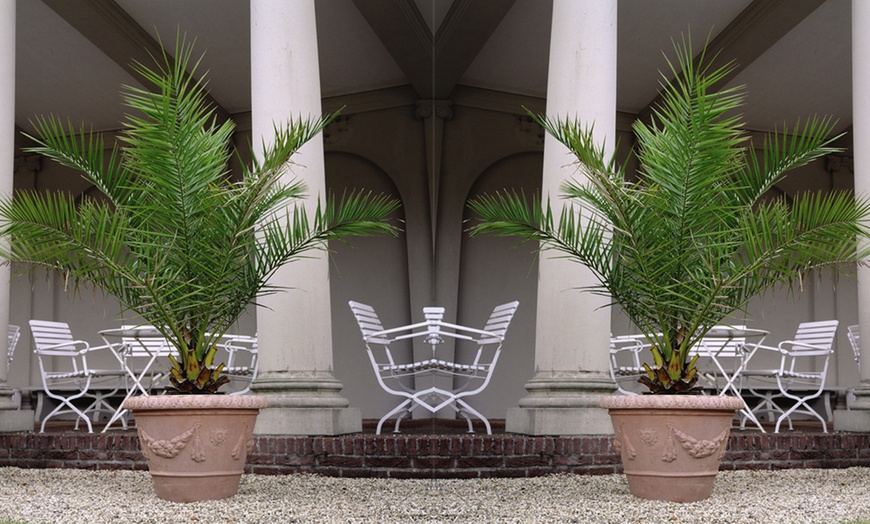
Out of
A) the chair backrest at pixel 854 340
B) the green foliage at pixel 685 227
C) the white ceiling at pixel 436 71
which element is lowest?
the chair backrest at pixel 854 340

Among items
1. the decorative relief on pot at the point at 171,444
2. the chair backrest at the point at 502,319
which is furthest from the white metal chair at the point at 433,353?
the decorative relief on pot at the point at 171,444

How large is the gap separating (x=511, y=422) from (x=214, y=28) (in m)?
5.90

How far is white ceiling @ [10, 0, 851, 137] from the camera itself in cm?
992

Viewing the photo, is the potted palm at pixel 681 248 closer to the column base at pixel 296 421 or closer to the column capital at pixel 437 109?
the column base at pixel 296 421

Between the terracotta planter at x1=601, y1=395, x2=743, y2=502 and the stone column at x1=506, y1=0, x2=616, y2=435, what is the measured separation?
130 centimetres

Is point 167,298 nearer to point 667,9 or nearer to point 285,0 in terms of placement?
point 285,0

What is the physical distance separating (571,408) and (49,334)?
16.7 feet

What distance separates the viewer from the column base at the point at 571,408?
6.09 metres

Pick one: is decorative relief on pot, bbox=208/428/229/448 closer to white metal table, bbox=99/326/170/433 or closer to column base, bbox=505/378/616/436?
white metal table, bbox=99/326/170/433

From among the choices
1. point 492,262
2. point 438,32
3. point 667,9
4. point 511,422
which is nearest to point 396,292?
point 492,262

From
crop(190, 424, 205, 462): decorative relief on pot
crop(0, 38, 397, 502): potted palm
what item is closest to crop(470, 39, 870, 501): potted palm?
crop(0, 38, 397, 502): potted palm

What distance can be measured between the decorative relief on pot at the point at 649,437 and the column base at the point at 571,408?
1.28 meters

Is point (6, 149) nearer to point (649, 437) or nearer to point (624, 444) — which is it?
point (624, 444)

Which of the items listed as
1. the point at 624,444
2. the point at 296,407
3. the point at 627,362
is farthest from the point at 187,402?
the point at 627,362
